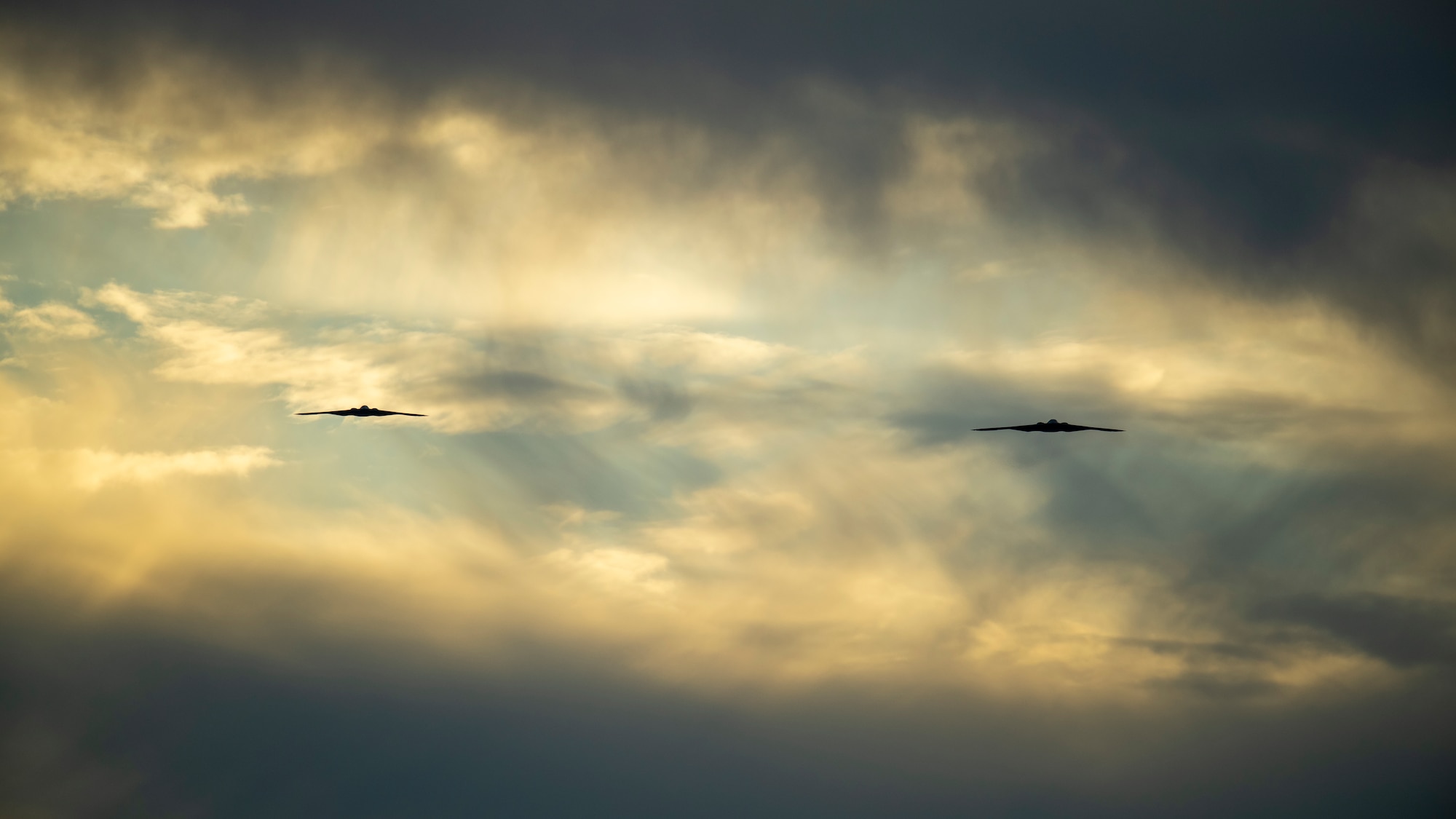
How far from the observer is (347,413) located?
15238 centimetres

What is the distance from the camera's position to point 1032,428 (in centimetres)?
14650

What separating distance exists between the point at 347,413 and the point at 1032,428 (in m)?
123
